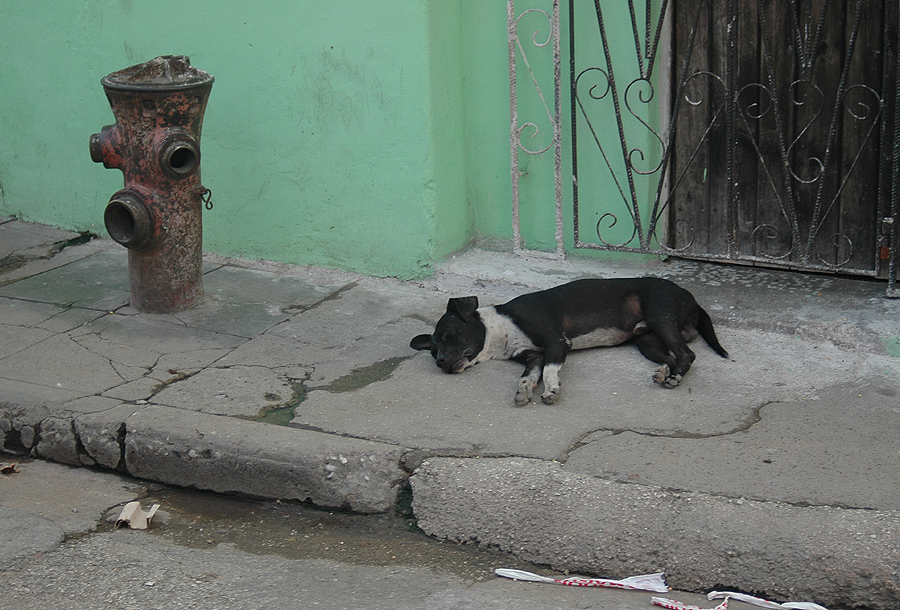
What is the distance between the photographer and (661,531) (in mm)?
3246

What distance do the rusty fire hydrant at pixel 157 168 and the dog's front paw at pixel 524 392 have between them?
7.41ft

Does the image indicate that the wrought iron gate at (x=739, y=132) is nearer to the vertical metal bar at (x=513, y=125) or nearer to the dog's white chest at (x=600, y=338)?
the vertical metal bar at (x=513, y=125)

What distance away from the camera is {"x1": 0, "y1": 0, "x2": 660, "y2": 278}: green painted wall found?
5555 millimetres

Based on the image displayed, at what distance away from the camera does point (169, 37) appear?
606 centimetres

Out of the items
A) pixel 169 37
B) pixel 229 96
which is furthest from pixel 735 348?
pixel 169 37

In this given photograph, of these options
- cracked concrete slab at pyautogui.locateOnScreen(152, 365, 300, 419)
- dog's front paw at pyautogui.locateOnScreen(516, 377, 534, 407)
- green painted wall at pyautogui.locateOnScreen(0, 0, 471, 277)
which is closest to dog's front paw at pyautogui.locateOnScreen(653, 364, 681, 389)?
dog's front paw at pyautogui.locateOnScreen(516, 377, 534, 407)

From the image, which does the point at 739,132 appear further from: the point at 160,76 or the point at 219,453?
the point at 219,453

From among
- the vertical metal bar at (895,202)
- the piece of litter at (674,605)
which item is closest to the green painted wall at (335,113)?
the vertical metal bar at (895,202)

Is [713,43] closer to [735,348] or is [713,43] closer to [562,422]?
[735,348]

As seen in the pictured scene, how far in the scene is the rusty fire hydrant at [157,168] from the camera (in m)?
4.97

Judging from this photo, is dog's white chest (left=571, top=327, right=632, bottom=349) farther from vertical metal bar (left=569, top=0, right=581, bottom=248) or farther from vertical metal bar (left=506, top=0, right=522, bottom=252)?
vertical metal bar (left=506, top=0, right=522, bottom=252)

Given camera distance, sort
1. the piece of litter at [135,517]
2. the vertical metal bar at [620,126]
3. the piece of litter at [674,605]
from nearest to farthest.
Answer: the piece of litter at [674,605] → the piece of litter at [135,517] → the vertical metal bar at [620,126]

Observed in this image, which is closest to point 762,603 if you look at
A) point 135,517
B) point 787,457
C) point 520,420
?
point 787,457

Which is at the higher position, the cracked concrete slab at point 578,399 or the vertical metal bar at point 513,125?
the vertical metal bar at point 513,125
